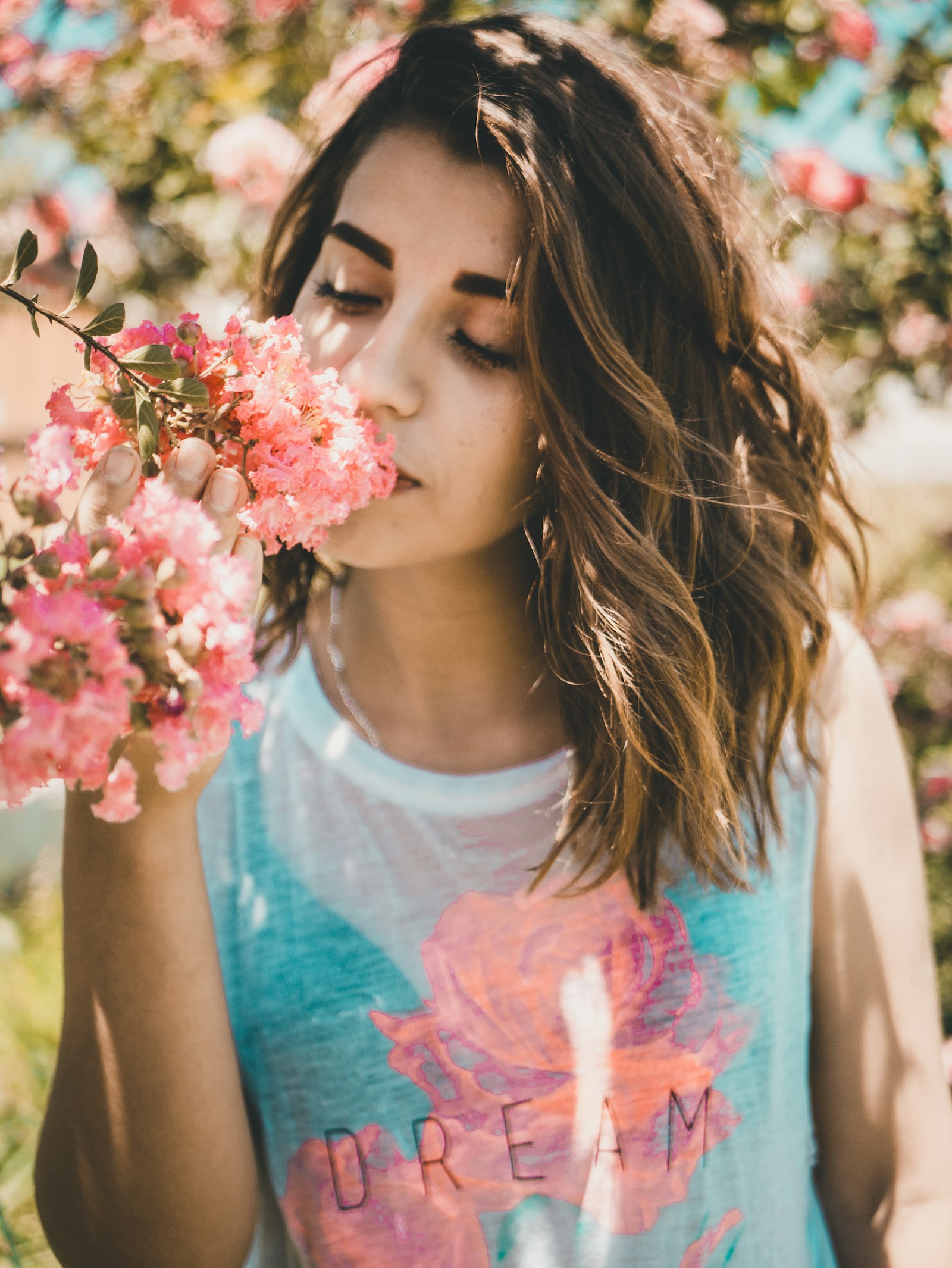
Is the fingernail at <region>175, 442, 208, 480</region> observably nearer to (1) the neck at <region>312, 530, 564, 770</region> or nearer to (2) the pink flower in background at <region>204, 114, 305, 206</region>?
(1) the neck at <region>312, 530, 564, 770</region>

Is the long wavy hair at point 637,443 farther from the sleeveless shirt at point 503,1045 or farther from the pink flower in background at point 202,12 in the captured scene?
the pink flower in background at point 202,12

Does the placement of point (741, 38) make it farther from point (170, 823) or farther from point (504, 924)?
point (170, 823)

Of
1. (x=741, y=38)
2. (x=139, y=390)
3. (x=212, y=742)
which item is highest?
(x=741, y=38)

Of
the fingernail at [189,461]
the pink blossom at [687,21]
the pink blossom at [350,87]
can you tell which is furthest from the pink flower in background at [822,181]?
the fingernail at [189,461]

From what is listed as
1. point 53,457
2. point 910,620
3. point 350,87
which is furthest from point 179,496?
point 910,620

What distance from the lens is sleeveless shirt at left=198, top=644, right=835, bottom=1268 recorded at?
4.46 feet

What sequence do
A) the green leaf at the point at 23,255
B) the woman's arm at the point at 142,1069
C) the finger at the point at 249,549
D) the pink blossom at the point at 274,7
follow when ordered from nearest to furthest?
the green leaf at the point at 23,255 → the finger at the point at 249,549 → the woman's arm at the point at 142,1069 → the pink blossom at the point at 274,7

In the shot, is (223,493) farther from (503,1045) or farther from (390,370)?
(503,1045)

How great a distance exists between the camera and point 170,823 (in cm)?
106

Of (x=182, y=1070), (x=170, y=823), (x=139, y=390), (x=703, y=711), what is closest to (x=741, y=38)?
(x=703, y=711)

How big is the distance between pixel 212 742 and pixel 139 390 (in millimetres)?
341

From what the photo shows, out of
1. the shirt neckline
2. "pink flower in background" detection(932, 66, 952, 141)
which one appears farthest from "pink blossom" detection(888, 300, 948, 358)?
the shirt neckline

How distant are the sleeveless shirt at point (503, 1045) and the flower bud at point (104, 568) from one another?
2.98ft

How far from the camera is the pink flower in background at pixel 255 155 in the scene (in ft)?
9.12
